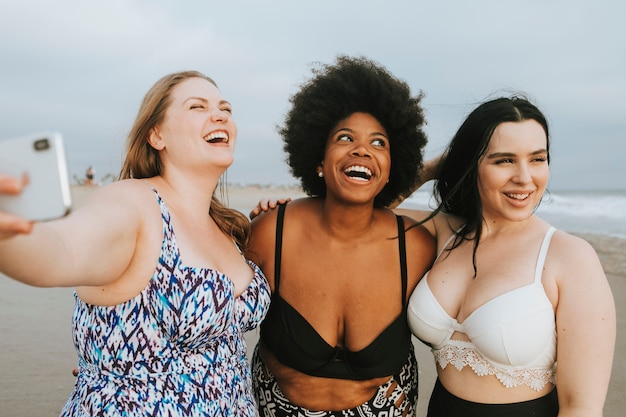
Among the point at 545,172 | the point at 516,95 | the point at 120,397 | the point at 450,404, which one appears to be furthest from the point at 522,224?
the point at 120,397

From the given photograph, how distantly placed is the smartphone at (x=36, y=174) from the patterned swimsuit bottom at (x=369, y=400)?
2409 millimetres

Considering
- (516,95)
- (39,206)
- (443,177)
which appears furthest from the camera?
(443,177)

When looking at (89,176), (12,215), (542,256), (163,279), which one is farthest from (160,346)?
(89,176)

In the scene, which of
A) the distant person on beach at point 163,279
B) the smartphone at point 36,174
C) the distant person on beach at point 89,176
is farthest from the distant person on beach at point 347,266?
the distant person on beach at point 89,176

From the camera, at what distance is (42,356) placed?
17.9ft

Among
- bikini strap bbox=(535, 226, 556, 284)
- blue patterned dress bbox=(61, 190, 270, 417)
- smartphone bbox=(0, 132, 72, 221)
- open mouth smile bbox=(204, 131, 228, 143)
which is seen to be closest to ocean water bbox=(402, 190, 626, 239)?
bikini strap bbox=(535, 226, 556, 284)

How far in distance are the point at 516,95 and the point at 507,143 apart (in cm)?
51

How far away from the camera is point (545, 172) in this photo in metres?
2.81

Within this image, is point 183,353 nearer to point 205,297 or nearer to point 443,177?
point 205,297

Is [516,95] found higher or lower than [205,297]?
higher

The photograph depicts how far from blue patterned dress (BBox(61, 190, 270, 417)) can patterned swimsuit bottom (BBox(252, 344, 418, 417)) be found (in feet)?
2.66

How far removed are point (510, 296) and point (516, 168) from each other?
2.30 feet

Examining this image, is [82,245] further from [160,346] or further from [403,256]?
[403,256]

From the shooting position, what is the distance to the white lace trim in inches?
102
